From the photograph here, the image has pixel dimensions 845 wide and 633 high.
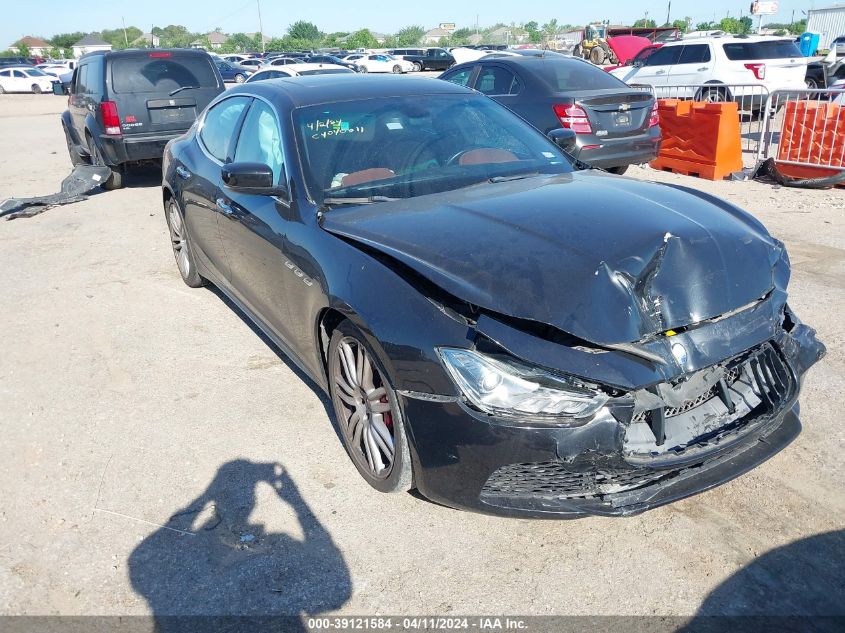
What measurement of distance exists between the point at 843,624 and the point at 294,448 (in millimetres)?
2415

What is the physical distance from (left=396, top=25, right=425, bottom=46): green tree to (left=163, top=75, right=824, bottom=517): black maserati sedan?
350ft

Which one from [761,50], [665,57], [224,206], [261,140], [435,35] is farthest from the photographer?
[435,35]

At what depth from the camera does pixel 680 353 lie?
2.52 m

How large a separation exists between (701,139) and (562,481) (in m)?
8.65

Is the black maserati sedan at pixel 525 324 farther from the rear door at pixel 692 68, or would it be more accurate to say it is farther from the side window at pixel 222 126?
the rear door at pixel 692 68

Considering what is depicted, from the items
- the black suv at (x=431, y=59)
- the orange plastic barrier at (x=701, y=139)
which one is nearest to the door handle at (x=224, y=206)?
the orange plastic barrier at (x=701, y=139)

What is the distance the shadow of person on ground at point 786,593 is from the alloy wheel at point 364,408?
1334mm

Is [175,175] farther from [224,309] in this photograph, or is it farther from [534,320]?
[534,320]

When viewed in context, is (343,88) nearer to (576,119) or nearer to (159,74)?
(576,119)

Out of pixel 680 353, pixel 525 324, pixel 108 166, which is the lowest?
pixel 108 166

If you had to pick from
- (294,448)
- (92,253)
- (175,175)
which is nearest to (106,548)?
(294,448)

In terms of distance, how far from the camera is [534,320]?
99.1 inches

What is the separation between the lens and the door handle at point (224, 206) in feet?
14.2

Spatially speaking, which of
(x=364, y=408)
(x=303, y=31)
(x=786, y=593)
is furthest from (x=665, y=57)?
(x=303, y=31)
